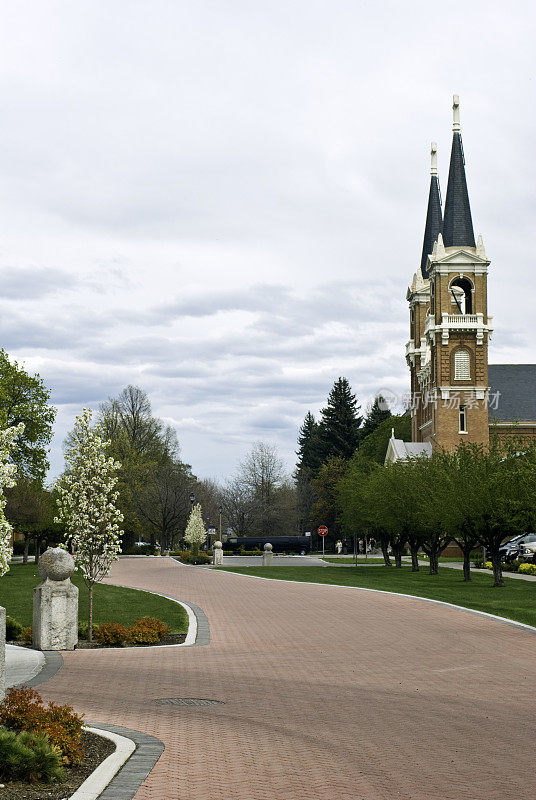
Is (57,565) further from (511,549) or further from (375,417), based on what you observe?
(375,417)

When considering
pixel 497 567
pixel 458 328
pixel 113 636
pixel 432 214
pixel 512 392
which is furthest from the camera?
pixel 432 214

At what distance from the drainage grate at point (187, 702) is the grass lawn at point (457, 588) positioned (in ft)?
37.0

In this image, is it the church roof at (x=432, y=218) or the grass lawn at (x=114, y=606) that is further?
the church roof at (x=432, y=218)

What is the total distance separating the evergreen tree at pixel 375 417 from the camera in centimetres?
10925

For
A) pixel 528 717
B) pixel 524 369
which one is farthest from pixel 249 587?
pixel 524 369

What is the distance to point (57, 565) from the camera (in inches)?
615

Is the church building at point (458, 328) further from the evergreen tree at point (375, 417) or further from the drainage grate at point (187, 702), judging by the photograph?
the drainage grate at point (187, 702)

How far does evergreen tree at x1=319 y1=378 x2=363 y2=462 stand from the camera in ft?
342

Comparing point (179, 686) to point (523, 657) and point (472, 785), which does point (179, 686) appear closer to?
point (472, 785)

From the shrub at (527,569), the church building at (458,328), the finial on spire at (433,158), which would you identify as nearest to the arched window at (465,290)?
the church building at (458,328)

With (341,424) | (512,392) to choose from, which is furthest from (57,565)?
(341,424)

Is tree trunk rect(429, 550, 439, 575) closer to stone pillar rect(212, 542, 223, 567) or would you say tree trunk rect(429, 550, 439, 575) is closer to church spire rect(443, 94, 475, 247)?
stone pillar rect(212, 542, 223, 567)

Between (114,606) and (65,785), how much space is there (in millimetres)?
16745

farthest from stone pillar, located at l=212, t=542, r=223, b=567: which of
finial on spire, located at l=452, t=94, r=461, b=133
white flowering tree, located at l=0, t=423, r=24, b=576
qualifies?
white flowering tree, located at l=0, t=423, r=24, b=576
